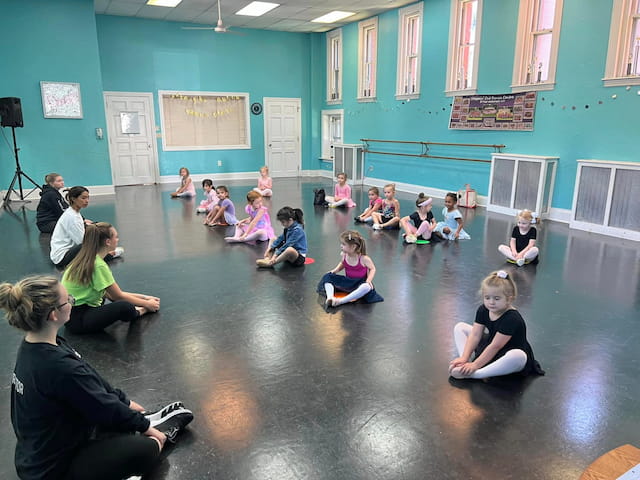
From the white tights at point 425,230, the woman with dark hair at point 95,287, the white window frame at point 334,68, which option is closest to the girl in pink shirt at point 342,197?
the white tights at point 425,230

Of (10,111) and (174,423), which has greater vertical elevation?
(10,111)

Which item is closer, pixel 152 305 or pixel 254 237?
pixel 152 305

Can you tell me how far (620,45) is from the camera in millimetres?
6766

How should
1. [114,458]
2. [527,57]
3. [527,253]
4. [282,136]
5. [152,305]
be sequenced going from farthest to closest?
[282,136] < [527,57] < [527,253] < [152,305] < [114,458]

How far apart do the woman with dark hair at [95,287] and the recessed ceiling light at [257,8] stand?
8842 millimetres

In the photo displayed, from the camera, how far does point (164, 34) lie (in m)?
12.1

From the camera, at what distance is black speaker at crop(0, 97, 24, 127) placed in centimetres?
886

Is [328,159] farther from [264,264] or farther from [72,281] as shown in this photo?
[72,281]

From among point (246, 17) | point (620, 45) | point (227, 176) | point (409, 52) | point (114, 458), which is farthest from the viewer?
point (227, 176)

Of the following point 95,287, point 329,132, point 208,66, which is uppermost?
point 208,66

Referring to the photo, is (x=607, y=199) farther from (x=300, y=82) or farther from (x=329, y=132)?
(x=300, y=82)

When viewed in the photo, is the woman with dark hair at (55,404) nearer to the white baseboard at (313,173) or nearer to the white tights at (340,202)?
the white tights at (340,202)

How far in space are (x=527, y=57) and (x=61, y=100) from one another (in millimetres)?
9340

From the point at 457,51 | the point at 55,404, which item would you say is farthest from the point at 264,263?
the point at 457,51
